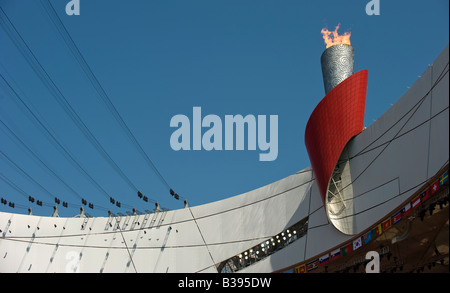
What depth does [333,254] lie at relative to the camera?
1246 inches

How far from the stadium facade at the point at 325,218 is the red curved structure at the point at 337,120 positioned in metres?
0.07

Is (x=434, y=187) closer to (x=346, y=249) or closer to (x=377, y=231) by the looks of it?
(x=377, y=231)

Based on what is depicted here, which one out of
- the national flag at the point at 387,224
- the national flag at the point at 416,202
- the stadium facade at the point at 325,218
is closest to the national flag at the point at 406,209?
the stadium facade at the point at 325,218

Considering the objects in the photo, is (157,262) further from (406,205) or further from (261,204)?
(406,205)

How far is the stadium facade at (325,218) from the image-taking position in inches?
1024

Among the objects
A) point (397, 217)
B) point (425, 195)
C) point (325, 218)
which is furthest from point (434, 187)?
point (325, 218)

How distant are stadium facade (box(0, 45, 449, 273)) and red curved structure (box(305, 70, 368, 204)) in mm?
68

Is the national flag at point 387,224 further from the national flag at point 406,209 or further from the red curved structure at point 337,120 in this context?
the red curved structure at point 337,120

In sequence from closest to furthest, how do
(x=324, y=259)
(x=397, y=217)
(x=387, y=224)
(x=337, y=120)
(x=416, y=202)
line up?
(x=416, y=202) < (x=397, y=217) < (x=387, y=224) < (x=337, y=120) < (x=324, y=259)

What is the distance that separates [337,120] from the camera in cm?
3212

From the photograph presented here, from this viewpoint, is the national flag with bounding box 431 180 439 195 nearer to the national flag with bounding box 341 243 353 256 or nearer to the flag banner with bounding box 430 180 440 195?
the flag banner with bounding box 430 180 440 195

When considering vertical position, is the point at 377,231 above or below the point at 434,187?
below

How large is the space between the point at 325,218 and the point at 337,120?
6911 mm
